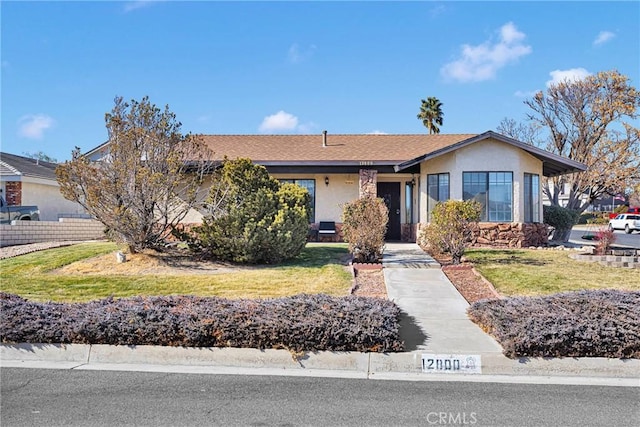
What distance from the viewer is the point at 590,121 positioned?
836 inches

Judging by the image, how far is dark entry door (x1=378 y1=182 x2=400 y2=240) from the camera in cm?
1900

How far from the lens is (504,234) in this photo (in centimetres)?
Answer: 1588

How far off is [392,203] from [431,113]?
24.6m

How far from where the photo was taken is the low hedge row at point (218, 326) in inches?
227

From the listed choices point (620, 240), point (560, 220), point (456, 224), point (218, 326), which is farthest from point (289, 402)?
point (620, 240)

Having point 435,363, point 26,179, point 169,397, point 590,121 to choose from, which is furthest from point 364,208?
point 26,179

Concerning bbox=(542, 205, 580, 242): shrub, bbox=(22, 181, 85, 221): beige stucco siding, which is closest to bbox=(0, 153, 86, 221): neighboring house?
bbox=(22, 181, 85, 221): beige stucco siding

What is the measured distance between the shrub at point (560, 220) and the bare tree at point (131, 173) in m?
14.4

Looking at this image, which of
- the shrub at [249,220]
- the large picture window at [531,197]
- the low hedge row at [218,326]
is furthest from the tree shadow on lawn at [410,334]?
the large picture window at [531,197]

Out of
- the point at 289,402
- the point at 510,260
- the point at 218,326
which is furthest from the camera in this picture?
the point at 510,260

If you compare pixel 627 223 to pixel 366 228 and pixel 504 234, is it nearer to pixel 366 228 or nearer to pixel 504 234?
pixel 504 234

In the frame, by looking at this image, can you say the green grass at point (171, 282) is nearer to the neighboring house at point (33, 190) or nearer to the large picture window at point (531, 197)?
the large picture window at point (531, 197)

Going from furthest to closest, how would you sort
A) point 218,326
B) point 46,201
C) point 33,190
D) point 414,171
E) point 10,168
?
point 46,201 → point 33,190 → point 10,168 → point 414,171 → point 218,326

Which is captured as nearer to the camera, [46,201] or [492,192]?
[492,192]
